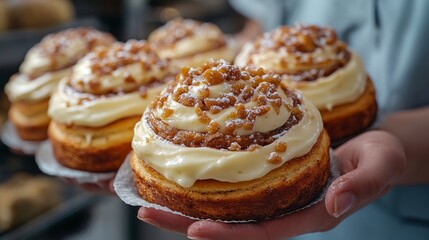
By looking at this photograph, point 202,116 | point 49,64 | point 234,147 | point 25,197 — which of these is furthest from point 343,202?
point 25,197

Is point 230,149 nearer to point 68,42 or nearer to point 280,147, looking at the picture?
point 280,147

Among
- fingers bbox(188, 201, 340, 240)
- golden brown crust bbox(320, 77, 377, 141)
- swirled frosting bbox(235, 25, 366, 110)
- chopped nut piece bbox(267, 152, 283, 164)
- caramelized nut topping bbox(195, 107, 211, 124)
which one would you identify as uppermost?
caramelized nut topping bbox(195, 107, 211, 124)

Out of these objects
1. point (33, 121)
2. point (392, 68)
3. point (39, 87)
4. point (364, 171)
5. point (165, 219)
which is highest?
point (364, 171)

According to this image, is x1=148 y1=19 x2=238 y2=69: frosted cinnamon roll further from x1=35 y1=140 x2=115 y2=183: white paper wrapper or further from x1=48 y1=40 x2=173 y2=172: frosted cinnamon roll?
x1=35 y1=140 x2=115 y2=183: white paper wrapper

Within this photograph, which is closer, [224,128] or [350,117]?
[224,128]

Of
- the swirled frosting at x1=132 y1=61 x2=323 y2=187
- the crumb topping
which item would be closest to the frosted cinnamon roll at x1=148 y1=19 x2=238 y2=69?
the crumb topping

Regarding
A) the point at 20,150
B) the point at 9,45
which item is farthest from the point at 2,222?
the point at 9,45

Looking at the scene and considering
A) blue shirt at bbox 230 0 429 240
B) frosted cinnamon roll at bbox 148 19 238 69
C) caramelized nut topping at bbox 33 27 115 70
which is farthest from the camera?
frosted cinnamon roll at bbox 148 19 238 69

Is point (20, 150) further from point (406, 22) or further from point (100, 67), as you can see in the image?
point (406, 22)
